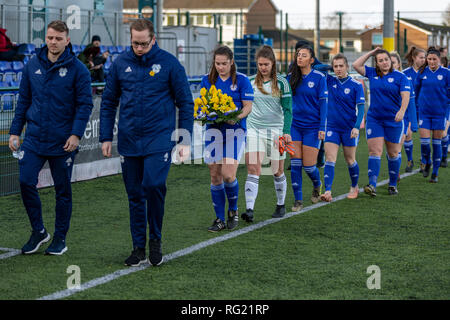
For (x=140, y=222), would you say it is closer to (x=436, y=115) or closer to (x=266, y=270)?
(x=266, y=270)

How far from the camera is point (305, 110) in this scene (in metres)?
9.12

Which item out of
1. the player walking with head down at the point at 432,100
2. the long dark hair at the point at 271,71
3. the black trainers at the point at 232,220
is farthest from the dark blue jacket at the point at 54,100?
the player walking with head down at the point at 432,100

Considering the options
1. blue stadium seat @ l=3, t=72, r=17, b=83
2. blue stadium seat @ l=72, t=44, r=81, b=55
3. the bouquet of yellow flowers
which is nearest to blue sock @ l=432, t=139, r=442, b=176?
the bouquet of yellow flowers

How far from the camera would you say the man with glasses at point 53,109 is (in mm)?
6523

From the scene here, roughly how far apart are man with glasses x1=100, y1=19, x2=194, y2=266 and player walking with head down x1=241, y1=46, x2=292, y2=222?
89.0 inches

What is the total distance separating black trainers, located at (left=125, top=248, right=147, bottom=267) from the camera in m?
6.38

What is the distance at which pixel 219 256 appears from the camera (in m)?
6.77

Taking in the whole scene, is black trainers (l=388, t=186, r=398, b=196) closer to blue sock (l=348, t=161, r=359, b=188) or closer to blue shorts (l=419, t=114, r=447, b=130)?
blue sock (l=348, t=161, r=359, b=188)

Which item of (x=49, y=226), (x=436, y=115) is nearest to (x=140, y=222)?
(x=49, y=226)

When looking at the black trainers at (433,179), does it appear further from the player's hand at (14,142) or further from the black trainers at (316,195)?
the player's hand at (14,142)

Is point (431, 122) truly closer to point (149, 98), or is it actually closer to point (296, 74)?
point (296, 74)

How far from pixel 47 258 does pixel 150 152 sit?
1.36 metres

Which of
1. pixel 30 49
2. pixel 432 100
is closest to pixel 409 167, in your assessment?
pixel 432 100

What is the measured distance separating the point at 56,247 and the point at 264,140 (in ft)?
9.20
